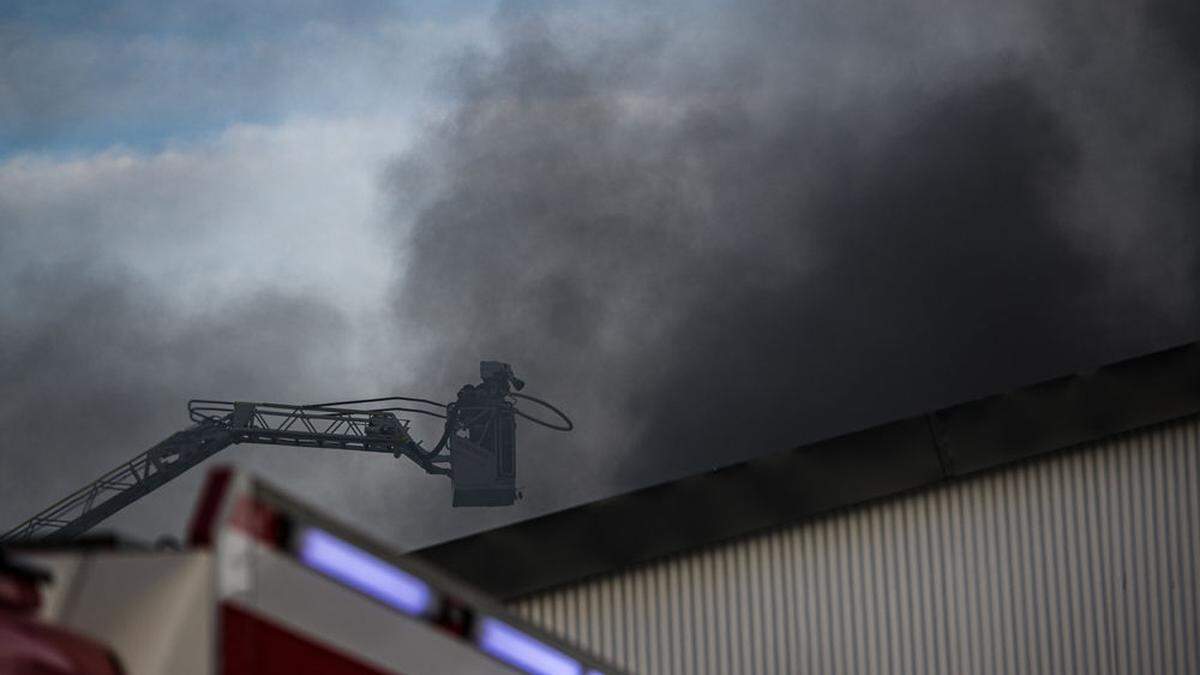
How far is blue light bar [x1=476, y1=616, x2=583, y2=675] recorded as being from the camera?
430 cm

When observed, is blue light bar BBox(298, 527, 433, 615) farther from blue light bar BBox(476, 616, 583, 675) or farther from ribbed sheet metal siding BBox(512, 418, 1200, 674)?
ribbed sheet metal siding BBox(512, 418, 1200, 674)

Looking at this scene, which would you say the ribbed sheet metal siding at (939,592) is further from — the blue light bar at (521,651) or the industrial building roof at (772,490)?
the blue light bar at (521,651)

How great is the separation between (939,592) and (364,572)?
781 centimetres

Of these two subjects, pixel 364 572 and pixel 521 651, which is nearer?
pixel 364 572

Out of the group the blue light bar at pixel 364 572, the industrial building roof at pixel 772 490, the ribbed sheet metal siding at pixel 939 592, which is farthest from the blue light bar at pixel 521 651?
the ribbed sheet metal siding at pixel 939 592

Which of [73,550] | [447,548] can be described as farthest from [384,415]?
[73,550]

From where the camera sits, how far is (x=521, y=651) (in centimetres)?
450

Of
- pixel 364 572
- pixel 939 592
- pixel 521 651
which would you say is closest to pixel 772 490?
pixel 939 592

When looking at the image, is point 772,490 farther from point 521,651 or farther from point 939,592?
point 521,651

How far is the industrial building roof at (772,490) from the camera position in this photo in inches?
410

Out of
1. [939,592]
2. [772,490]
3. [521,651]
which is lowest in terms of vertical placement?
[521,651]

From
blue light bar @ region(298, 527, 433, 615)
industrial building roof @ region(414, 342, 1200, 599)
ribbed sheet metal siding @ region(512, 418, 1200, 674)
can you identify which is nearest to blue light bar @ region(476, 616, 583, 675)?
blue light bar @ region(298, 527, 433, 615)

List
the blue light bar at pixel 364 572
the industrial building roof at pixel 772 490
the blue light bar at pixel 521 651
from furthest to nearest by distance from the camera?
1. the industrial building roof at pixel 772 490
2. the blue light bar at pixel 521 651
3. the blue light bar at pixel 364 572

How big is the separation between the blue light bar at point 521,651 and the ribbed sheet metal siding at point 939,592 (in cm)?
572
